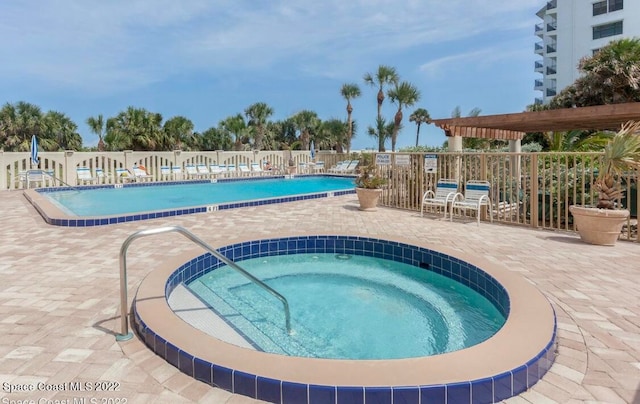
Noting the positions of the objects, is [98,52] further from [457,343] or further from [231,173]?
[457,343]

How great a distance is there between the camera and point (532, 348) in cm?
228

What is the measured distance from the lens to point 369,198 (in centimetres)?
858

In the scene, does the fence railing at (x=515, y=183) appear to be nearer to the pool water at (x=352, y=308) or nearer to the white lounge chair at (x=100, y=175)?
the pool water at (x=352, y=308)

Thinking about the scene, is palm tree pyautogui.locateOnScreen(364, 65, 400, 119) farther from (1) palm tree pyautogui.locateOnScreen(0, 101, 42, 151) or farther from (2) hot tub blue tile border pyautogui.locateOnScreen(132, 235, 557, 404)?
(2) hot tub blue tile border pyautogui.locateOnScreen(132, 235, 557, 404)

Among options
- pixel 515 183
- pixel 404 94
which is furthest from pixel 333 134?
pixel 515 183

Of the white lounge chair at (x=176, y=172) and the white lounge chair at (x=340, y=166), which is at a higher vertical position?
the white lounge chair at (x=340, y=166)

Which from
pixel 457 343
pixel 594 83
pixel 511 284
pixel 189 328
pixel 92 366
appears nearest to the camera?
pixel 92 366

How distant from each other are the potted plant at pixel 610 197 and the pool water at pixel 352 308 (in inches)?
102

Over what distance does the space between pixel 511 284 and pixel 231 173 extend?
17.3 m

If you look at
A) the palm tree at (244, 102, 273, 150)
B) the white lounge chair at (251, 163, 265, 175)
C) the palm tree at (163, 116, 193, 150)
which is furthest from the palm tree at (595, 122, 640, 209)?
the palm tree at (244, 102, 273, 150)

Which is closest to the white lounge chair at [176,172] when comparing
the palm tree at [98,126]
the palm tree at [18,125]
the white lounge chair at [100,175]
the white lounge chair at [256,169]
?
the white lounge chair at [100,175]

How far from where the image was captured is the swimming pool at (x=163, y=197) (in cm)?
751

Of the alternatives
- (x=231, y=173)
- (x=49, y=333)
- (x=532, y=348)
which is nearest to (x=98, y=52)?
(x=231, y=173)

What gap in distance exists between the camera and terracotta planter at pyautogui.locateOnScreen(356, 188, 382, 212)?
8562 mm
